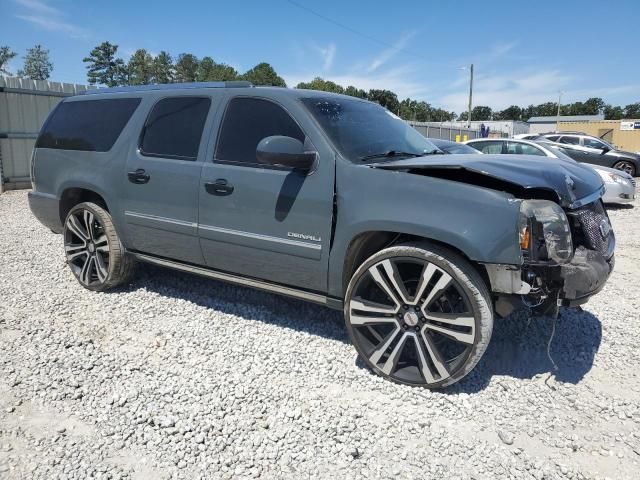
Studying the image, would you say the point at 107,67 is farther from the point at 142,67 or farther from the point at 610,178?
the point at 610,178

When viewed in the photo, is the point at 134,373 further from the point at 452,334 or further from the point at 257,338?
the point at 452,334

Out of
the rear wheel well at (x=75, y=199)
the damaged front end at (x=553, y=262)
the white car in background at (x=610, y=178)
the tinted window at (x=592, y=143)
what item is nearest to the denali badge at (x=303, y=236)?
the damaged front end at (x=553, y=262)

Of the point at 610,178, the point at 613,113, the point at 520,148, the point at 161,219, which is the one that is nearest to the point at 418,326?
the point at 161,219

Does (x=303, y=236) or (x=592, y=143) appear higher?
(x=592, y=143)

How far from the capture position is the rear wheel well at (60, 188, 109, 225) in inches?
185

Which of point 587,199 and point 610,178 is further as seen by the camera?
point 610,178

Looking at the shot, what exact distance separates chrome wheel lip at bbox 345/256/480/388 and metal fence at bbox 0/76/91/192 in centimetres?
1121

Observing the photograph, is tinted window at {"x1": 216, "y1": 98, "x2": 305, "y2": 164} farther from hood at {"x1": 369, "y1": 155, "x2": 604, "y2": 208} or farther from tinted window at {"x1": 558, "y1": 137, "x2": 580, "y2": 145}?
tinted window at {"x1": 558, "y1": 137, "x2": 580, "y2": 145}

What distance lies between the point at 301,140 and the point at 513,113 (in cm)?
13570

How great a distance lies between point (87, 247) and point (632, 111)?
126 m

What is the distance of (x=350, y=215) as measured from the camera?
3.11m

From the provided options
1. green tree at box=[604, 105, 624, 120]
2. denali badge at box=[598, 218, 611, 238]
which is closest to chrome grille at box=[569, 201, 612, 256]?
denali badge at box=[598, 218, 611, 238]

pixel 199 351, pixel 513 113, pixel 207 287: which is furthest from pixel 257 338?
pixel 513 113

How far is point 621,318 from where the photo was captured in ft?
13.8
